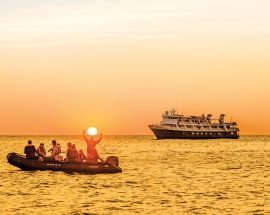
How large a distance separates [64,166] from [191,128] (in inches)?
5059

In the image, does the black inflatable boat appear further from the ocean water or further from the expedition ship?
the expedition ship

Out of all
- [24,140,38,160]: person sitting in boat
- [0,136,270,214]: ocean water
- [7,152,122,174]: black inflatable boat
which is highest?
[24,140,38,160]: person sitting in boat

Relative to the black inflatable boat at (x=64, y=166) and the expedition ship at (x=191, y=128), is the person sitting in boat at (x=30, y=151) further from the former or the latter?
the expedition ship at (x=191, y=128)

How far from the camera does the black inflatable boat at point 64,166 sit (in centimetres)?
3538

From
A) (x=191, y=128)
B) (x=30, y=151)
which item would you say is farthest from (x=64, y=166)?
(x=191, y=128)

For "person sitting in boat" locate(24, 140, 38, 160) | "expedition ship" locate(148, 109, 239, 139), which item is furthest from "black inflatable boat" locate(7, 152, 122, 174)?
"expedition ship" locate(148, 109, 239, 139)

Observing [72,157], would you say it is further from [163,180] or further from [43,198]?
[43,198]

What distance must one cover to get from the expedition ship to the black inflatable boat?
120 m

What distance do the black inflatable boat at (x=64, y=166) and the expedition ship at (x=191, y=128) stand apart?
12029 cm

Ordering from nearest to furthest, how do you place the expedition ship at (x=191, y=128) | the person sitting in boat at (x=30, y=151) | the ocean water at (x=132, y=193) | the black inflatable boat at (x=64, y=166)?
the ocean water at (x=132, y=193) → the black inflatable boat at (x=64, y=166) → the person sitting in boat at (x=30, y=151) → the expedition ship at (x=191, y=128)

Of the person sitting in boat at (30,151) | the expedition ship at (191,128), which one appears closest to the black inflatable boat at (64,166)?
the person sitting in boat at (30,151)

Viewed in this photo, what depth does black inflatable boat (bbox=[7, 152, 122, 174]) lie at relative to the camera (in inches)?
1393

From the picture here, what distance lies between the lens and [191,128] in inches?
6398

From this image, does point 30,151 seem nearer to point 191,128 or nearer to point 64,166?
point 64,166
